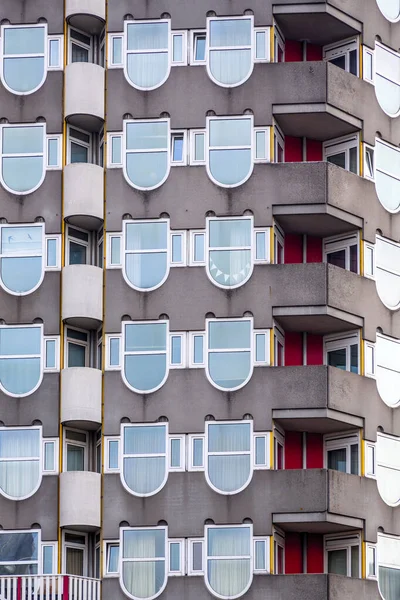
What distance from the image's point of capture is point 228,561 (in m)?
66.6

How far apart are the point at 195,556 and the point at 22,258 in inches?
458

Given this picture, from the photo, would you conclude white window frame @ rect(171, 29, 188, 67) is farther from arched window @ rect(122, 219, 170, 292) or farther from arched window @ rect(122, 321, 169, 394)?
arched window @ rect(122, 321, 169, 394)

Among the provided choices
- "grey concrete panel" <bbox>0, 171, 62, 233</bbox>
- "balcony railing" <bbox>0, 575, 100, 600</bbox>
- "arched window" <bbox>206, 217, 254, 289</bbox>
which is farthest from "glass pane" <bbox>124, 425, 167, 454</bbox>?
"grey concrete panel" <bbox>0, 171, 62, 233</bbox>

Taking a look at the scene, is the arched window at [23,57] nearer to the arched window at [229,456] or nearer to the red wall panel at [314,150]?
the red wall panel at [314,150]

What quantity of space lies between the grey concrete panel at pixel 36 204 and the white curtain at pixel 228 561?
40.0 feet

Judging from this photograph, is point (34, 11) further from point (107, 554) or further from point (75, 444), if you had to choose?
point (107, 554)

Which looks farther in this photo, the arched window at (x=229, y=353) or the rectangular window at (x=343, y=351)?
the rectangular window at (x=343, y=351)

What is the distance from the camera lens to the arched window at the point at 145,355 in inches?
2689

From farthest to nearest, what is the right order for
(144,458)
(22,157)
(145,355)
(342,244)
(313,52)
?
(313,52), (342,244), (22,157), (145,355), (144,458)

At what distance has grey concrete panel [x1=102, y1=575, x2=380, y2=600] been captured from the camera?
66125 millimetres

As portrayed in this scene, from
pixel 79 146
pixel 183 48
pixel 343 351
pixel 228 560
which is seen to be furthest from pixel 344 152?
pixel 228 560

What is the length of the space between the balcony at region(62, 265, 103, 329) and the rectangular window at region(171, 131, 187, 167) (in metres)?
4.59

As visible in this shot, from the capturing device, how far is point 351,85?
71.7 meters

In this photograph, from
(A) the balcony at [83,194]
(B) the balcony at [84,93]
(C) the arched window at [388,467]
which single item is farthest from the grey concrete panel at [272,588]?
(B) the balcony at [84,93]
